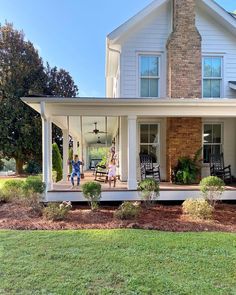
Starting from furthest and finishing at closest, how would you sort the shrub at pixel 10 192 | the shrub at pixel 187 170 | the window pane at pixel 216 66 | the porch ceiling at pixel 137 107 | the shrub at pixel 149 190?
the window pane at pixel 216 66 < the shrub at pixel 187 170 < the shrub at pixel 10 192 < the porch ceiling at pixel 137 107 < the shrub at pixel 149 190

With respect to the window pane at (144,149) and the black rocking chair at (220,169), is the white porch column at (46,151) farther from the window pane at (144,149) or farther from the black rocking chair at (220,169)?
the black rocking chair at (220,169)

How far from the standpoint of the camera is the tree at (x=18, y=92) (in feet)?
79.0

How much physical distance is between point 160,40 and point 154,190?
6.22 m

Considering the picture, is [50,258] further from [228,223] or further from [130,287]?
[228,223]

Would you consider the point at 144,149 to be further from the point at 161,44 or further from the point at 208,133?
the point at 161,44

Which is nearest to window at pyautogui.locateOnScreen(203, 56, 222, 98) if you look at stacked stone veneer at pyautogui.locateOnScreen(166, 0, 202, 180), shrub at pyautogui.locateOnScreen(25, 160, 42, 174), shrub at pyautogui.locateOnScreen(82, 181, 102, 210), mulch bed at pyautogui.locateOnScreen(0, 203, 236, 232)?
stacked stone veneer at pyautogui.locateOnScreen(166, 0, 202, 180)

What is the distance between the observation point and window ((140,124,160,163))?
11.9m

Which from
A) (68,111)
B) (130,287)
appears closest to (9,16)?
(68,111)

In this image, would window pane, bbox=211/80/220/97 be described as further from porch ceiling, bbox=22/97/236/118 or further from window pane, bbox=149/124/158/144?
porch ceiling, bbox=22/97/236/118

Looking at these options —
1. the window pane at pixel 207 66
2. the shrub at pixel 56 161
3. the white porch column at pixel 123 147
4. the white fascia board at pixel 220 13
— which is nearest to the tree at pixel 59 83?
the shrub at pixel 56 161

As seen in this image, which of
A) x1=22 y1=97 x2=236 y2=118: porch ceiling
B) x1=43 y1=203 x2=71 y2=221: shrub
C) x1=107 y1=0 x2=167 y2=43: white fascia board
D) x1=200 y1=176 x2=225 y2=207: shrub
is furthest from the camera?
x1=107 y1=0 x2=167 y2=43: white fascia board

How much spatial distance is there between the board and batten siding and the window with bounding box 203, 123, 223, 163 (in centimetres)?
134

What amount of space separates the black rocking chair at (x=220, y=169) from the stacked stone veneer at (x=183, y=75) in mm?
963

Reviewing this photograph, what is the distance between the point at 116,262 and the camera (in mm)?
4793
